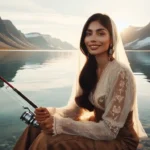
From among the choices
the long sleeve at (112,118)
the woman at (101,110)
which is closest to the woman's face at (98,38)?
the woman at (101,110)

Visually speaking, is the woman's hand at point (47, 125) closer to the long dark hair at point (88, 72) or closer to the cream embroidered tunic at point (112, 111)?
the cream embroidered tunic at point (112, 111)

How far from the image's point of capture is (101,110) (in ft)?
11.1

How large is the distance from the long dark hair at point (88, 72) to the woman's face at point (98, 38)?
0.04m

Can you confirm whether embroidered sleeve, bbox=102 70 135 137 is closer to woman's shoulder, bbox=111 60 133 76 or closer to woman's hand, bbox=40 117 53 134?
woman's shoulder, bbox=111 60 133 76

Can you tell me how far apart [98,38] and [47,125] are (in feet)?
3.22

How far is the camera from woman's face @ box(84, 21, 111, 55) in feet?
11.3

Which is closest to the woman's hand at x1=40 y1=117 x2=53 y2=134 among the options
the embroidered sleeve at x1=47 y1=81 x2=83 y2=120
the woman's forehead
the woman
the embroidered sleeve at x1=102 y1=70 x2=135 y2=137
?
Result: the woman

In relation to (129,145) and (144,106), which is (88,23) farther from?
(144,106)

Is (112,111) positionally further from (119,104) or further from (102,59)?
(102,59)

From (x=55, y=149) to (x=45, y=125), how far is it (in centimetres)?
26

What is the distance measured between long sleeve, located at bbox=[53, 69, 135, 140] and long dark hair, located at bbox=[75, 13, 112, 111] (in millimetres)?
451

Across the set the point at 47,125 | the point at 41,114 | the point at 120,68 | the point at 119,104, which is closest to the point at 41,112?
the point at 41,114

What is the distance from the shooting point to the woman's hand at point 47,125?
3.19 meters

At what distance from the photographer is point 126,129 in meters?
3.31
